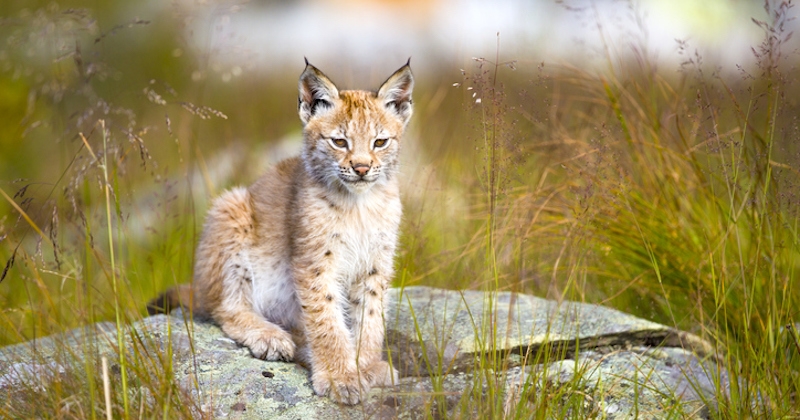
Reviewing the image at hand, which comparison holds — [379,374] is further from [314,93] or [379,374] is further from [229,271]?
[314,93]

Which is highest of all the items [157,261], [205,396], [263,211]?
[263,211]

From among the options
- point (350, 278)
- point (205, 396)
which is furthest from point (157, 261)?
point (205, 396)

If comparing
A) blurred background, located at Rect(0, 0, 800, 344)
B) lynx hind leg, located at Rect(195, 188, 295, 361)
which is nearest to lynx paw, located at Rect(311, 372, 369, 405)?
lynx hind leg, located at Rect(195, 188, 295, 361)

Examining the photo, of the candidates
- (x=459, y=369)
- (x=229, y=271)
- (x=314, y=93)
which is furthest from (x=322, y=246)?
(x=459, y=369)

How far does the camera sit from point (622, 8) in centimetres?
625

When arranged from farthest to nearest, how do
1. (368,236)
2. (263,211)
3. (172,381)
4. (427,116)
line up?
(427,116)
(263,211)
(368,236)
(172,381)

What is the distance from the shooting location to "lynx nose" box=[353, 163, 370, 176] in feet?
12.3

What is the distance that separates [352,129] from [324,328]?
3.42 feet

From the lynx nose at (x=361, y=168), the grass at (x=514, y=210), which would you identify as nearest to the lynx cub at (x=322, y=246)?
the lynx nose at (x=361, y=168)

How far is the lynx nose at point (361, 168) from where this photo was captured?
3756mm

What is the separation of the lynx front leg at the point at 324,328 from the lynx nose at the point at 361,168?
497mm

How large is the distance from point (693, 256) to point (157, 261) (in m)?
3.83

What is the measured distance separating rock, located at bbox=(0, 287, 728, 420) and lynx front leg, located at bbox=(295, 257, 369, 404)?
110 millimetres

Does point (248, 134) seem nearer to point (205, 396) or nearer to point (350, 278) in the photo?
point (350, 278)
